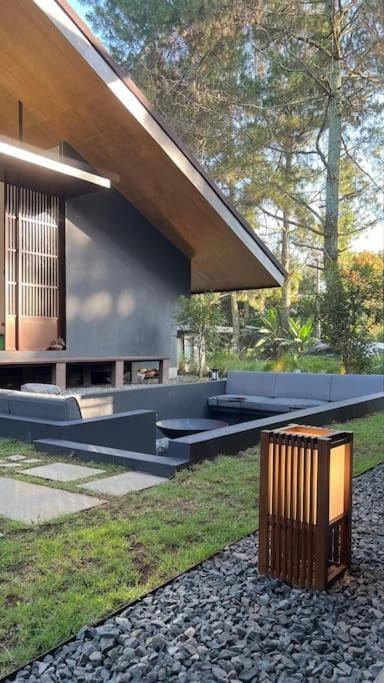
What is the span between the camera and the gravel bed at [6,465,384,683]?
182cm

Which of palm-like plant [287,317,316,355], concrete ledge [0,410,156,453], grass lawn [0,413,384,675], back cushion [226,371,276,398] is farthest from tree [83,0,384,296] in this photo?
grass lawn [0,413,384,675]

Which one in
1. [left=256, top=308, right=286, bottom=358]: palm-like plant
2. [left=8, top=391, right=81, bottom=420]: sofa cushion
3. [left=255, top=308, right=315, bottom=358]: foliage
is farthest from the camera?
[left=256, top=308, right=286, bottom=358]: palm-like plant

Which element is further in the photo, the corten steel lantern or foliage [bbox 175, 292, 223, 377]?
foliage [bbox 175, 292, 223, 377]

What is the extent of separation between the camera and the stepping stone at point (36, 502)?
335cm

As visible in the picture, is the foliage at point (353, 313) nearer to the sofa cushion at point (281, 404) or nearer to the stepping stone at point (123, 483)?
the sofa cushion at point (281, 404)

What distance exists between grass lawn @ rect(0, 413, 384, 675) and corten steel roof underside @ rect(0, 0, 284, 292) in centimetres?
612

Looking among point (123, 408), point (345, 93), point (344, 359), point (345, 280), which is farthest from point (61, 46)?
point (345, 93)

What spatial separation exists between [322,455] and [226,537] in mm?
928

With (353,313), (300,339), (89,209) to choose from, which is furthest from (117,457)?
(300,339)

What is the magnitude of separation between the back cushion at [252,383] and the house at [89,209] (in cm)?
212

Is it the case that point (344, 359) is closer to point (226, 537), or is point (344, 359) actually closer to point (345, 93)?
point (345, 93)

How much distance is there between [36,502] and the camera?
362cm

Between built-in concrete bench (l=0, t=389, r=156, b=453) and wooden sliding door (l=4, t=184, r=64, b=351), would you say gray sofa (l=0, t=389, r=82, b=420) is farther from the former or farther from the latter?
wooden sliding door (l=4, t=184, r=64, b=351)

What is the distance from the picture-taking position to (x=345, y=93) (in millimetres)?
14852
